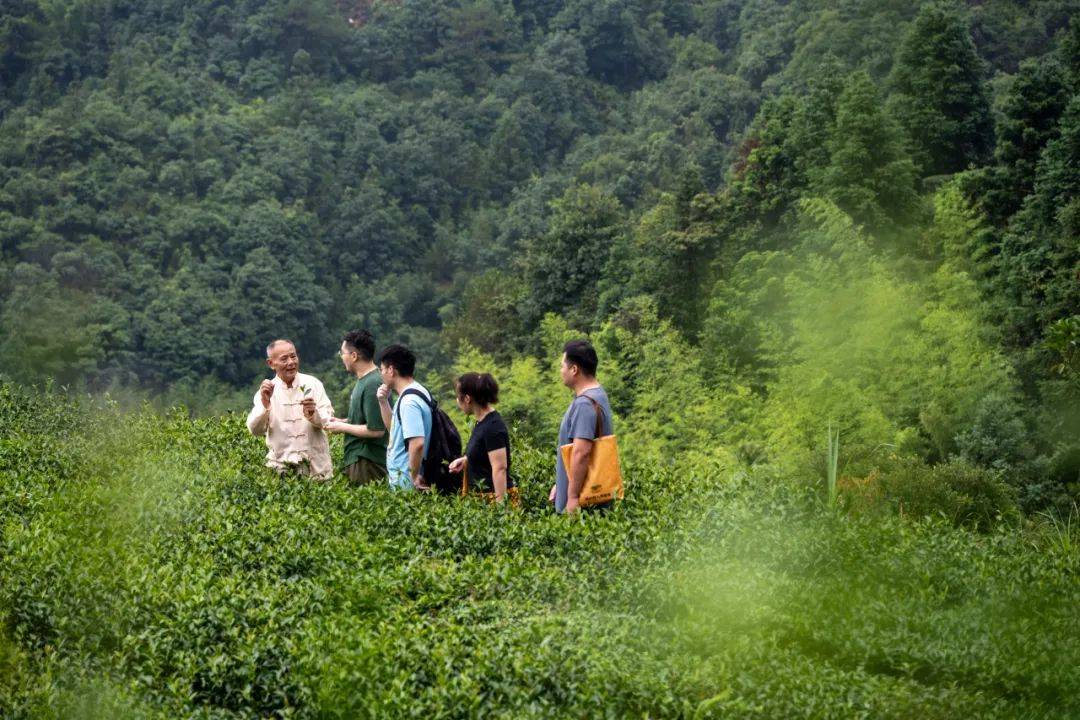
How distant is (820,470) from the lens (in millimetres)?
15250

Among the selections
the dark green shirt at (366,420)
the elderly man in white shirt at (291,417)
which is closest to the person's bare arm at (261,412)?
the elderly man in white shirt at (291,417)

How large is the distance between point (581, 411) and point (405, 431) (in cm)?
138

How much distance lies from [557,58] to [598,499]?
84168mm

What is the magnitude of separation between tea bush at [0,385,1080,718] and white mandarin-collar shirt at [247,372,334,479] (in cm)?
50

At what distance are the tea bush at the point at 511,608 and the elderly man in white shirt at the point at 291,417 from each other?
508 millimetres

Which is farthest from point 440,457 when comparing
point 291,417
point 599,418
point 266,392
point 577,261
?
point 577,261

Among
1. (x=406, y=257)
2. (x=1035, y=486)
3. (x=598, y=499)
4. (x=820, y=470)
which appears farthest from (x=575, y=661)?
(x=406, y=257)

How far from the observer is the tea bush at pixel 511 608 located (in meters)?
5.73

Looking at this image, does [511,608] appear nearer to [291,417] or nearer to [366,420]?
[366,420]

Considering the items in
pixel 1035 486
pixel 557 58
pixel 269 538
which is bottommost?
pixel 1035 486

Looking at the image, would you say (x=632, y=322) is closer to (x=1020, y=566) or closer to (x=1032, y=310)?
(x=1032, y=310)

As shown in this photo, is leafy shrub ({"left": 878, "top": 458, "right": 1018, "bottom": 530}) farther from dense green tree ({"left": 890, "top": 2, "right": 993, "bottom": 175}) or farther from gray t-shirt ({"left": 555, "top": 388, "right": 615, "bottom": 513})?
dense green tree ({"left": 890, "top": 2, "right": 993, "bottom": 175})

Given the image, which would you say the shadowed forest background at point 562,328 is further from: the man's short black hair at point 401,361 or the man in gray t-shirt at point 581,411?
the man's short black hair at point 401,361

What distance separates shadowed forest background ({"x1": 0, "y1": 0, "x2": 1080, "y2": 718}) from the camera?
6211mm
